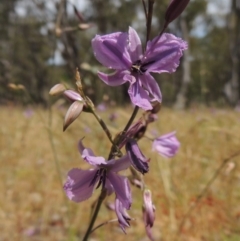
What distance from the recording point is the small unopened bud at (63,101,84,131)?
0.64 metres

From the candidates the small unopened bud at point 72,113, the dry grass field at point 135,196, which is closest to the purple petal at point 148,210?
the small unopened bud at point 72,113

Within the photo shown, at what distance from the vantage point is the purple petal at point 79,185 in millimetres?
700

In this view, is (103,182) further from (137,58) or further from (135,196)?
(135,196)

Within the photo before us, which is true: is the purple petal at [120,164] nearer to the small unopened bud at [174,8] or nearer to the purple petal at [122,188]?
the purple petal at [122,188]

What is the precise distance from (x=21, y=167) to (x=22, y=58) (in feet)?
65.6

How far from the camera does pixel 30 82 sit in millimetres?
23359

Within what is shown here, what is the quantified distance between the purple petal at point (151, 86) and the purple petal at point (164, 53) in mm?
14

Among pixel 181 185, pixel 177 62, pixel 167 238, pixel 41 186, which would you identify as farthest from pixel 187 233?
pixel 177 62

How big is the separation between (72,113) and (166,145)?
278 mm

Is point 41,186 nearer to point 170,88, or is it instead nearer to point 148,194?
point 148,194

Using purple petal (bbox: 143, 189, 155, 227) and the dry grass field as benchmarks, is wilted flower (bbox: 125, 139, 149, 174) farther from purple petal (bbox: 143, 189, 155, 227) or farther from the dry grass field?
the dry grass field

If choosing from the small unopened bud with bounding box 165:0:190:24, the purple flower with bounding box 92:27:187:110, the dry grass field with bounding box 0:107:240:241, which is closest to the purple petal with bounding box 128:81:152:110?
the purple flower with bounding box 92:27:187:110

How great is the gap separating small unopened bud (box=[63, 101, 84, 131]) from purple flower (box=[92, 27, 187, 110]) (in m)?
0.05

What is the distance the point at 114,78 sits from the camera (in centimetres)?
68
